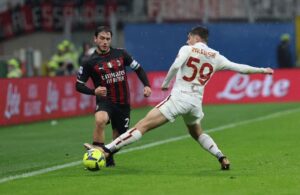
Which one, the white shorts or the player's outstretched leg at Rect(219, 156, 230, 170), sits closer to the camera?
the white shorts

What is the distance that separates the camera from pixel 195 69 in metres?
11.9

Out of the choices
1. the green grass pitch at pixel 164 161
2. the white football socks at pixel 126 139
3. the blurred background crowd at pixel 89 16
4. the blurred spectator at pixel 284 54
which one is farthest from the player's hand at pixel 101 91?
the blurred background crowd at pixel 89 16

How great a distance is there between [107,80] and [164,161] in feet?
5.21

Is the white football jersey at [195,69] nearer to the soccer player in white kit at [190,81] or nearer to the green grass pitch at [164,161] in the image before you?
the soccer player in white kit at [190,81]

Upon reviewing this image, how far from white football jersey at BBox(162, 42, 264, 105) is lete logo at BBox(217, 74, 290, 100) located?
18.2m

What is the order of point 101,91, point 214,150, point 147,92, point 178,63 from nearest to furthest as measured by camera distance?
point 178,63 → point 101,91 → point 214,150 → point 147,92

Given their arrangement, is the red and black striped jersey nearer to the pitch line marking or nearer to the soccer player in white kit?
the soccer player in white kit

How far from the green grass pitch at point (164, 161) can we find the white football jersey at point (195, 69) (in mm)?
977

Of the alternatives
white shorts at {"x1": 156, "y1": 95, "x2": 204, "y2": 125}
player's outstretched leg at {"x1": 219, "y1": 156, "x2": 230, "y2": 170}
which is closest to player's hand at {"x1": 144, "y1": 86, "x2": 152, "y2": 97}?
white shorts at {"x1": 156, "y1": 95, "x2": 204, "y2": 125}

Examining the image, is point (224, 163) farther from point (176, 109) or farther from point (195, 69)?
point (195, 69)

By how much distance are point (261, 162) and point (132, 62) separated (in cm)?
219

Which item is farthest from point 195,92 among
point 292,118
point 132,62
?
point 292,118

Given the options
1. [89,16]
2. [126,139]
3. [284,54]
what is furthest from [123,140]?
[89,16]

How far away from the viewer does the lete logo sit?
3014 centimetres
